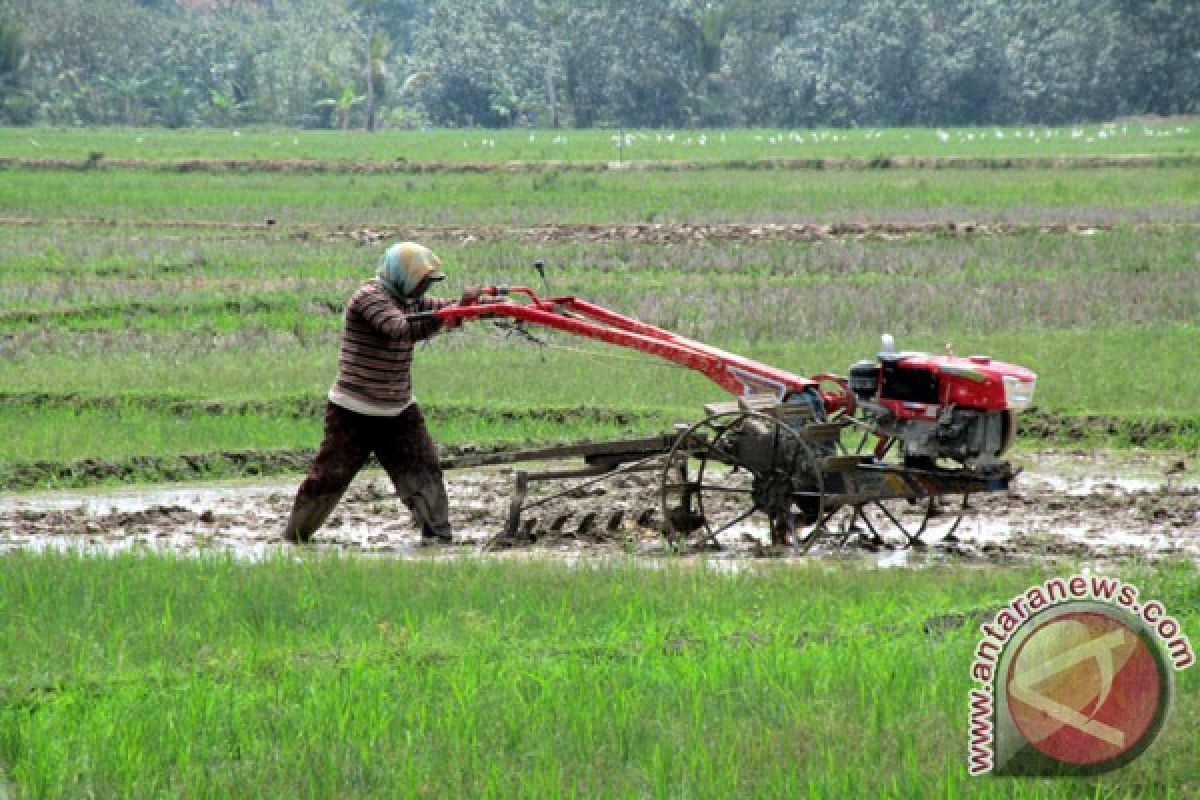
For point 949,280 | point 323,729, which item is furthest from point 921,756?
point 949,280

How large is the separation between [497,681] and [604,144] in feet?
140

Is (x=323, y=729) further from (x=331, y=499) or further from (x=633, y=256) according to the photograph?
(x=633, y=256)

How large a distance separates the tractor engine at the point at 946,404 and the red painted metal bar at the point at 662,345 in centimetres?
38

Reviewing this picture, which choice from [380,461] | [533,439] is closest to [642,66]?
[533,439]

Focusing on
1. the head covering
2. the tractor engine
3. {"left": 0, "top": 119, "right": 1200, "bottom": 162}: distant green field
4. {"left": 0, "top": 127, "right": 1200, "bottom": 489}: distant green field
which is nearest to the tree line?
{"left": 0, "top": 119, "right": 1200, "bottom": 162}: distant green field

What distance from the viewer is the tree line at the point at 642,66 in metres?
61.0

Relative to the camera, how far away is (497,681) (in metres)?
6.01

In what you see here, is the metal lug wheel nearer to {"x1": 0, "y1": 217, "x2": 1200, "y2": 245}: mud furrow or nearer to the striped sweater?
the striped sweater

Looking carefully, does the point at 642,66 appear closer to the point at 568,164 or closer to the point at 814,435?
the point at 568,164

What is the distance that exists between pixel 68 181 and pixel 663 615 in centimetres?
2806

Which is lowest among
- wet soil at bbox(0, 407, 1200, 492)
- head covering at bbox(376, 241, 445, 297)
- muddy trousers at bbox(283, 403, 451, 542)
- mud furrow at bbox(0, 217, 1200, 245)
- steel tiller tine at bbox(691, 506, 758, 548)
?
mud furrow at bbox(0, 217, 1200, 245)

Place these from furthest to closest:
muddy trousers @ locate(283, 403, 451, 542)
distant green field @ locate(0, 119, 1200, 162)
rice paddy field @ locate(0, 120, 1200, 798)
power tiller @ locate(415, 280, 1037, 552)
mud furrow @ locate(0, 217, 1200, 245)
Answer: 1. distant green field @ locate(0, 119, 1200, 162)
2. mud furrow @ locate(0, 217, 1200, 245)
3. muddy trousers @ locate(283, 403, 451, 542)
4. power tiller @ locate(415, 280, 1037, 552)
5. rice paddy field @ locate(0, 120, 1200, 798)

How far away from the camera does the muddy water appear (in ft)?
30.4

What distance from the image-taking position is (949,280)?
18828 millimetres
